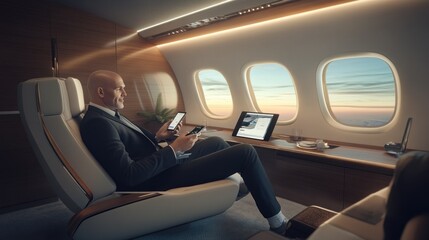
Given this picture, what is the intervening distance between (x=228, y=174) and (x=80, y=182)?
1084 millimetres

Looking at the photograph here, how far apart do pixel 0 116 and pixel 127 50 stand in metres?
1.92

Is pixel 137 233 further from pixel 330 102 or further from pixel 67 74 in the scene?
pixel 330 102

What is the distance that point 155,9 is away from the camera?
11.0 ft

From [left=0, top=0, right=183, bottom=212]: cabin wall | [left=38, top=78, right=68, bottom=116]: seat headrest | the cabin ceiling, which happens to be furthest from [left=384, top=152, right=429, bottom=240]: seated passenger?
[left=0, top=0, right=183, bottom=212]: cabin wall

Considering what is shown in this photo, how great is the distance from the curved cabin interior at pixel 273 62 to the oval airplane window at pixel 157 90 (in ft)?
0.11

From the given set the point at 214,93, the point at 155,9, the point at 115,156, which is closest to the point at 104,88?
the point at 115,156

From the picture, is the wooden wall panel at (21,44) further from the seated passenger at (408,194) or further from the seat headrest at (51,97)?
the seated passenger at (408,194)

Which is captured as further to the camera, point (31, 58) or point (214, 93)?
point (214, 93)

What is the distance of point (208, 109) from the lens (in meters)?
5.30

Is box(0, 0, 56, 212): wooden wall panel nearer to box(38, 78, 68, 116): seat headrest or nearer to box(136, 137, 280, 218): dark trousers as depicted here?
box(38, 78, 68, 116): seat headrest

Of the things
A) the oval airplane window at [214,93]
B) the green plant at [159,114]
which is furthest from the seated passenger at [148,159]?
the oval airplane window at [214,93]

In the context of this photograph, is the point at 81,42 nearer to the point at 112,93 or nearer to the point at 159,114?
the point at 159,114

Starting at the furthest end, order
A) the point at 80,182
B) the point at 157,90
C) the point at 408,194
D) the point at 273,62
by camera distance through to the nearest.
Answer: the point at 157,90 < the point at 273,62 < the point at 80,182 < the point at 408,194

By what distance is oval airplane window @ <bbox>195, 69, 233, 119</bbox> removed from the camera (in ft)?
15.6
